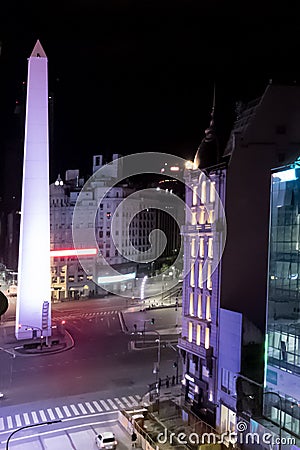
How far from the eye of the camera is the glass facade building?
817 inches

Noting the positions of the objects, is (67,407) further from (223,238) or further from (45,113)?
(45,113)

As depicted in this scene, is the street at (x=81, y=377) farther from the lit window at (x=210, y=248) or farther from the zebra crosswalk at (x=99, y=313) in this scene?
the lit window at (x=210, y=248)

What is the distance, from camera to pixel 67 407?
27141 millimetres

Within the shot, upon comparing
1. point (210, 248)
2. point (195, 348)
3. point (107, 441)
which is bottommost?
point (107, 441)

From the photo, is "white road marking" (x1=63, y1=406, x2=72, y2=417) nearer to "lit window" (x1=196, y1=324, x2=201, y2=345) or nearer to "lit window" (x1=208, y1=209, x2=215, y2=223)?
"lit window" (x1=196, y1=324, x2=201, y2=345)

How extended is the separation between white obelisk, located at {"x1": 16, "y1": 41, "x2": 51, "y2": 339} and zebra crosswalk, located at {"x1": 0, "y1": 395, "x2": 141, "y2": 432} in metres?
15.6

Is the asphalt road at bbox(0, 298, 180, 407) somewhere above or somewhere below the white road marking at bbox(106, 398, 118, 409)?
below

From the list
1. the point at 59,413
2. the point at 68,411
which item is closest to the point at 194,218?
the point at 68,411

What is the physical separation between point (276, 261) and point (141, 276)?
59.9 metres

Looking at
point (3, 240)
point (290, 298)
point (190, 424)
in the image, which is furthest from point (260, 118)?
point (3, 240)

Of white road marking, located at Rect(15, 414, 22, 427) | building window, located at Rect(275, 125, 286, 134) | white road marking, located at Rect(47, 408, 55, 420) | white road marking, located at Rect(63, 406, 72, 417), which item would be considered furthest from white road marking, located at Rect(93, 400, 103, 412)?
building window, located at Rect(275, 125, 286, 134)

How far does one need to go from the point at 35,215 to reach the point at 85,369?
14.2 metres

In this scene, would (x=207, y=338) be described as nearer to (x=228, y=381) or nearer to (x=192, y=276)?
(x=228, y=381)

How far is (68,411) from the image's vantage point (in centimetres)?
2652
